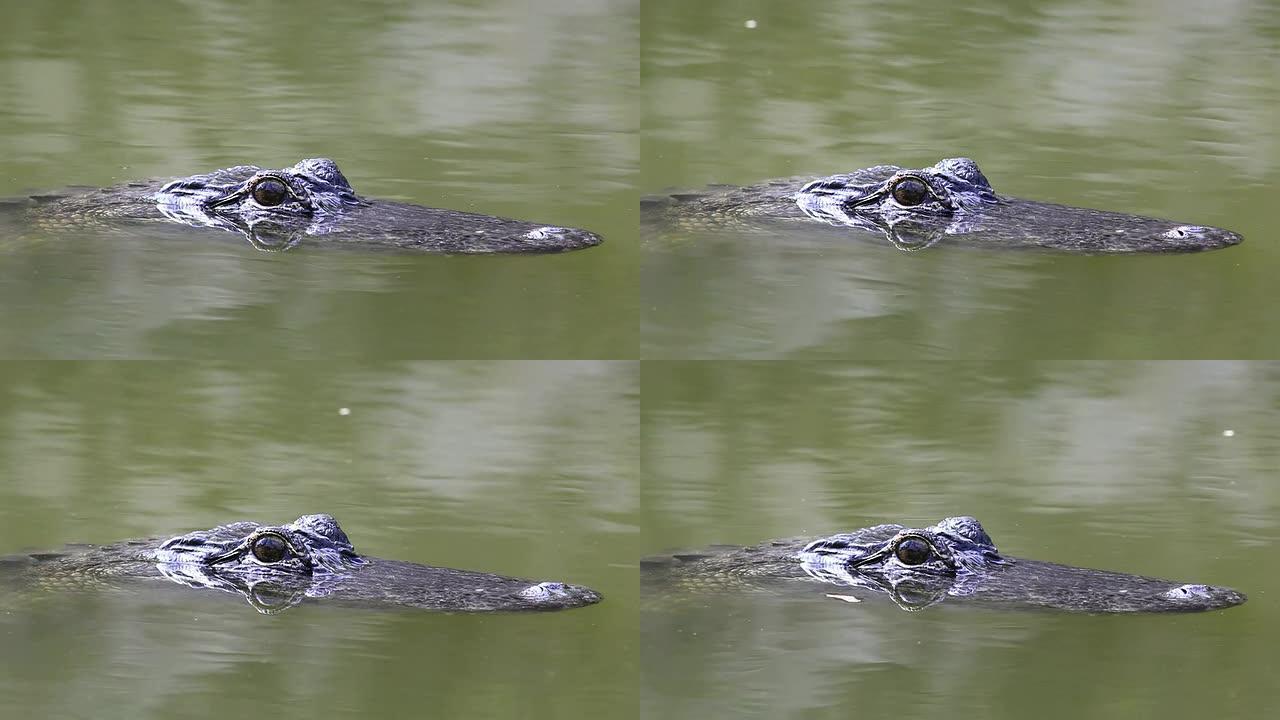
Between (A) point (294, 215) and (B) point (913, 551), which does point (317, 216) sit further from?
(B) point (913, 551)

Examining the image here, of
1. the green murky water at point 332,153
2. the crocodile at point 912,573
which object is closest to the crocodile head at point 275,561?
the green murky water at point 332,153

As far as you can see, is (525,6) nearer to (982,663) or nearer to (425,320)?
(425,320)

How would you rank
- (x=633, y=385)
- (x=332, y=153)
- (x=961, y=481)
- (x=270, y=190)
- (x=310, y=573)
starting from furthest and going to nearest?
(x=332, y=153) → (x=270, y=190) → (x=633, y=385) → (x=961, y=481) → (x=310, y=573)

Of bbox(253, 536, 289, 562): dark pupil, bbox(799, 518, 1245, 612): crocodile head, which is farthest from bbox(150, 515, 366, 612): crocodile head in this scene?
bbox(799, 518, 1245, 612): crocodile head

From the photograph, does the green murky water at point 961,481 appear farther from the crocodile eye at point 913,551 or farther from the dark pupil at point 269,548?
the dark pupil at point 269,548

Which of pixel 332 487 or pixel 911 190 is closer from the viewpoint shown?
pixel 332 487

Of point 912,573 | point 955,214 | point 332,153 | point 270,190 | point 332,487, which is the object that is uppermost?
point 332,153

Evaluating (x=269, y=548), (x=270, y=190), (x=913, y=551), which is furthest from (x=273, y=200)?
(x=913, y=551)
